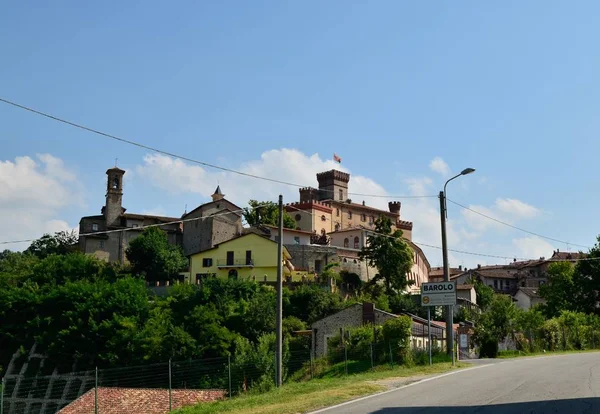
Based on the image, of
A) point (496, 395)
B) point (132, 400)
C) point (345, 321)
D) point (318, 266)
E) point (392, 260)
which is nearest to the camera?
point (496, 395)

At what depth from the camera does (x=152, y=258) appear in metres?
80.9

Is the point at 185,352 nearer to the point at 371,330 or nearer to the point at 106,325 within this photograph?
the point at 106,325

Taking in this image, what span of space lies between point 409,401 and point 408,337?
498 inches

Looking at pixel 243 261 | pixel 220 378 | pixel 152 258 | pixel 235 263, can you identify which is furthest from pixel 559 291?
pixel 220 378

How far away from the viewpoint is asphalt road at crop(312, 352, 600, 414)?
1362cm

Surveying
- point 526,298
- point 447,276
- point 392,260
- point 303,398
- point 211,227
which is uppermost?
point 211,227

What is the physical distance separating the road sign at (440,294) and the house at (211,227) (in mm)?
63171

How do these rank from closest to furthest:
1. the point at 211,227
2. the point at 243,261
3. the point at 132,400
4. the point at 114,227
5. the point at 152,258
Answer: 1. the point at 132,400
2. the point at 243,261
3. the point at 152,258
4. the point at 211,227
5. the point at 114,227

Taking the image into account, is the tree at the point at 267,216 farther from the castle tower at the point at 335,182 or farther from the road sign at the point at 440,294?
the road sign at the point at 440,294

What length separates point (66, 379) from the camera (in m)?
48.0

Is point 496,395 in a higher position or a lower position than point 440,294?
lower

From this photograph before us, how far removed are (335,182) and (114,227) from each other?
46.0m

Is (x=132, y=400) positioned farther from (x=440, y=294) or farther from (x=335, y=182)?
(x=335, y=182)

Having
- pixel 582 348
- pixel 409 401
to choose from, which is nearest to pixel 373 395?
pixel 409 401
